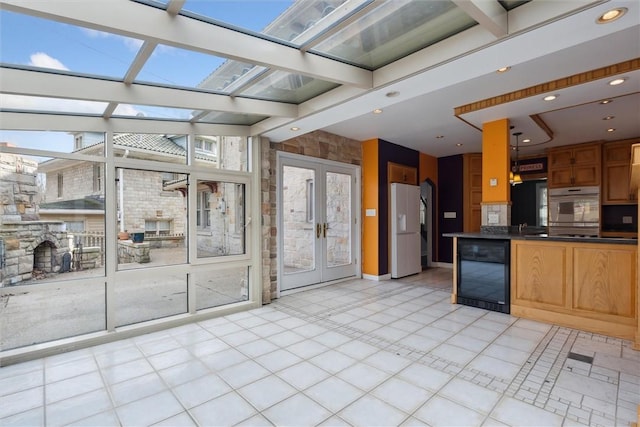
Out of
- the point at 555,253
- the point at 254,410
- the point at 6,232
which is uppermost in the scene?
the point at 6,232

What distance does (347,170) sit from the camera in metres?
5.80

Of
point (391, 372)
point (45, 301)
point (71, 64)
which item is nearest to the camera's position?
point (71, 64)

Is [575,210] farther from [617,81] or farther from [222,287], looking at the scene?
[222,287]

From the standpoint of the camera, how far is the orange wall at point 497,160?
4.23 meters

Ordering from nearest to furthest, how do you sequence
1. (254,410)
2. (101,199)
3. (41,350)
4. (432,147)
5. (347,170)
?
(254,410), (41,350), (101,199), (347,170), (432,147)

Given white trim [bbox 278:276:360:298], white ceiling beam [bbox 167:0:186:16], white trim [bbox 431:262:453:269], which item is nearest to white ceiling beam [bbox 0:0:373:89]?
white ceiling beam [bbox 167:0:186:16]

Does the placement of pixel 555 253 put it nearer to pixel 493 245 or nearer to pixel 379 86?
pixel 493 245

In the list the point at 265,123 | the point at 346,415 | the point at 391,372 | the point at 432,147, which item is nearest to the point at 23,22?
the point at 265,123

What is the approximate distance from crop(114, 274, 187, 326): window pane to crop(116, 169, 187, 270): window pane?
0.24 meters

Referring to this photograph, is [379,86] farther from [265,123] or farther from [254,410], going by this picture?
[254,410]

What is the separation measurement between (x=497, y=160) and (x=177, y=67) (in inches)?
159

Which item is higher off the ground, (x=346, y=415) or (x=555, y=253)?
(x=555, y=253)

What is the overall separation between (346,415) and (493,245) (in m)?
3.06

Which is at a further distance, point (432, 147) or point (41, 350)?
point (432, 147)
